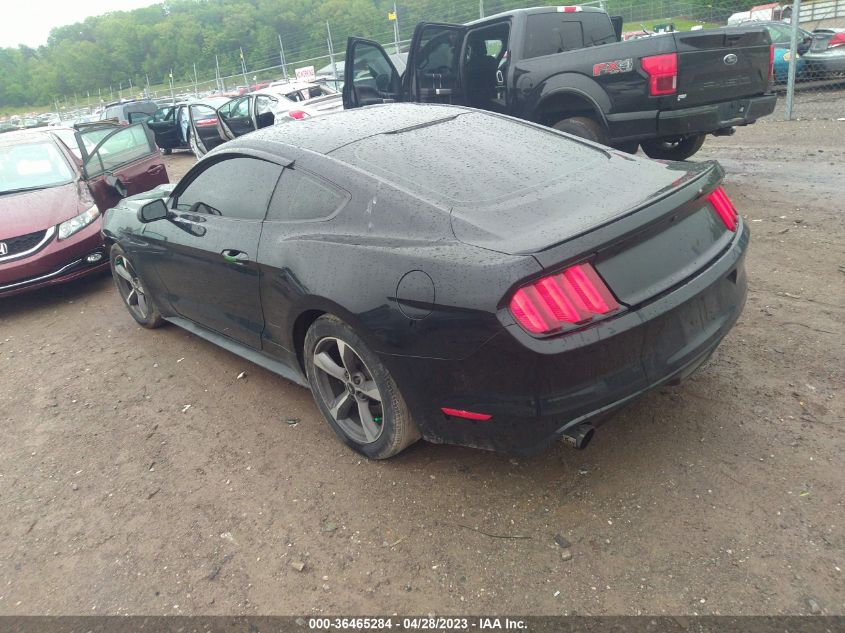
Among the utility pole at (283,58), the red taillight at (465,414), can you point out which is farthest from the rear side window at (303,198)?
the utility pole at (283,58)

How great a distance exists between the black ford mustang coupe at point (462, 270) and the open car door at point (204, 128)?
12.1 metres

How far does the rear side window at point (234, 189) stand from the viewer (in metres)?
3.47

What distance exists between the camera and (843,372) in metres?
3.30

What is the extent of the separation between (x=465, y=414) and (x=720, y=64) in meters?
5.04

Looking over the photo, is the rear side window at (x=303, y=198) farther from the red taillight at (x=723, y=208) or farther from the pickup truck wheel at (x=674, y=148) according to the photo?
the pickup truck wheel at (x=674, y=148)

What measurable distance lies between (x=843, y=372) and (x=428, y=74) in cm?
616

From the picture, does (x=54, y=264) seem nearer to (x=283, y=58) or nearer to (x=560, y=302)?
(x=560, y=302)

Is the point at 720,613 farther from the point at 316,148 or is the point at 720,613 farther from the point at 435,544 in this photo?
the point at 316,148

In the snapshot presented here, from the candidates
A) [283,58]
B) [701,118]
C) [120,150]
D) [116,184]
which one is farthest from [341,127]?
[283,58]

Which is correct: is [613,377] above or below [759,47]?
below

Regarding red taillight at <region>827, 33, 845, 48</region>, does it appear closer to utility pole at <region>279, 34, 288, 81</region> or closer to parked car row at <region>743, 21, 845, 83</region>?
parked car row at <region>743, 21, 845, 83</region>

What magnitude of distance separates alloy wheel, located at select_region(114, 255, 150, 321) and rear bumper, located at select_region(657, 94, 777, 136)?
475 centimetres

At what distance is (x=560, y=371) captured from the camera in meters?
2.36

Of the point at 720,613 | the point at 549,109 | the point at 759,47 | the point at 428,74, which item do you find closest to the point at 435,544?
the point at 720,613
